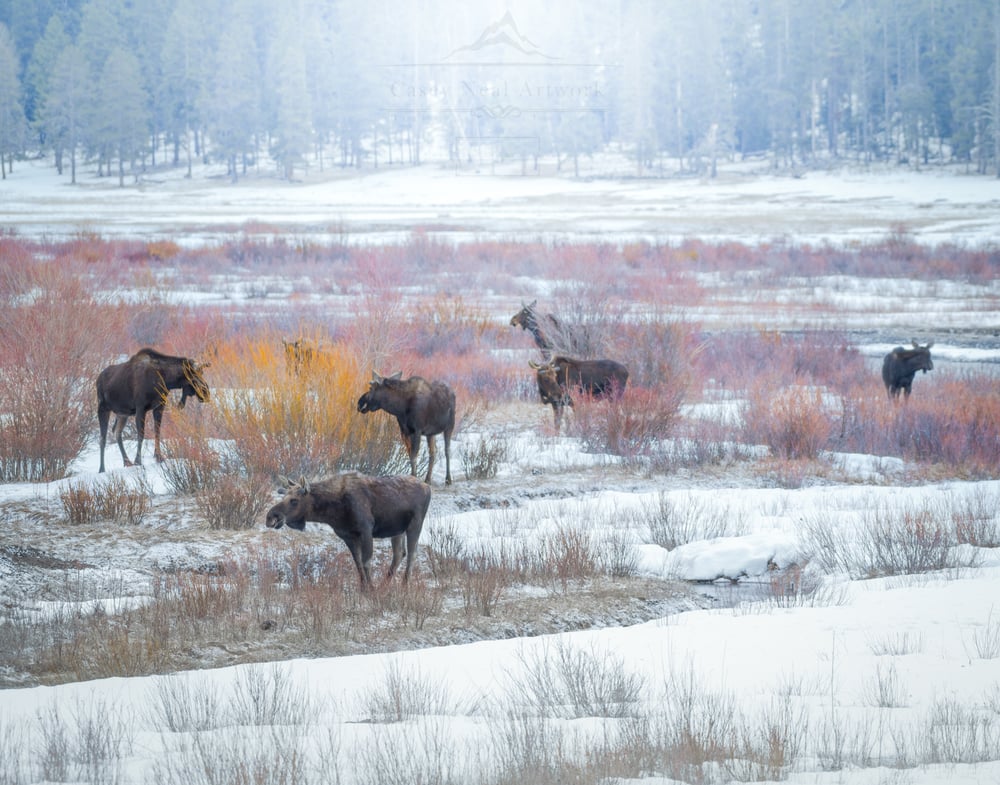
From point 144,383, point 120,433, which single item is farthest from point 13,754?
point 120,433

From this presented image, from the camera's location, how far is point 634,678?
7.07m

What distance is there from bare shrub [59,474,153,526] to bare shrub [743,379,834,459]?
9145 millimetres

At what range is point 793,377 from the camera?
22.7 metres

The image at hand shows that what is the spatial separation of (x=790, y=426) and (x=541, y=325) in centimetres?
547

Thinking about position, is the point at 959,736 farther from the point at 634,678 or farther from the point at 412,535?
the point at 412,535

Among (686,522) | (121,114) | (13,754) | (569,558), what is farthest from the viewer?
(121,114)

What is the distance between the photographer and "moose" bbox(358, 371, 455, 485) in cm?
1295

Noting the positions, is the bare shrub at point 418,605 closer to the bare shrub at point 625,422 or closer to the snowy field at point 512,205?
the bare shrub at point 625,422

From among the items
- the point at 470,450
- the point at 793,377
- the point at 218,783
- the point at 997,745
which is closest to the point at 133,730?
the point at 218,783

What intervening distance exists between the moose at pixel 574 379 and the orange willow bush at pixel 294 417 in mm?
3487

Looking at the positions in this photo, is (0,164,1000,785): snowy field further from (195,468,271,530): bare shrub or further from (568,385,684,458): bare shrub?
(568,385,684,458): bare shrub

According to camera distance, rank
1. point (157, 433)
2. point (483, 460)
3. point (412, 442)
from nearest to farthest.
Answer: point (412, 442) < point (157, 433) < point (483, 460)

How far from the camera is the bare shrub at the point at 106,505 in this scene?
1215 cm

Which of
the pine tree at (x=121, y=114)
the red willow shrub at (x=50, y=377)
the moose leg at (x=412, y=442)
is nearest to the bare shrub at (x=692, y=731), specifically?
the moose leg at (x=412, y=442)
